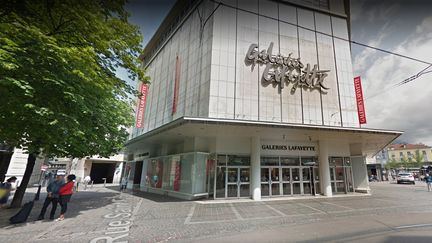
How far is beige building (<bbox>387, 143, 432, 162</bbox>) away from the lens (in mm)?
67688

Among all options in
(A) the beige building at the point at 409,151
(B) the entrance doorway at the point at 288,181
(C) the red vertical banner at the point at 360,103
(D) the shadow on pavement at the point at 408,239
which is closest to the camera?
(D) the shadow on pavement at the point at 408,239

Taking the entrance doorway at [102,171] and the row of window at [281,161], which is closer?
the row of window at [281,161]

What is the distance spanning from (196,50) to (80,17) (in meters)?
12.1

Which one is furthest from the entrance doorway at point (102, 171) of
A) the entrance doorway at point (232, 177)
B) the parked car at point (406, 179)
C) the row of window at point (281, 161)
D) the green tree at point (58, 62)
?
the parked car at point (406, 179)

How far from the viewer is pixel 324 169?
15.5 m

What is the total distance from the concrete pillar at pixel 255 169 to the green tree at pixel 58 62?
342 inches

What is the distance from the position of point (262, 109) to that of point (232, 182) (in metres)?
5.67

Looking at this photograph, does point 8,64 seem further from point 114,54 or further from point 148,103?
point 148,103

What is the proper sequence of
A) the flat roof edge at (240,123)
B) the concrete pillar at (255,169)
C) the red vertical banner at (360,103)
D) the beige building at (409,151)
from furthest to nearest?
the beige building at (409,151) < the red vertical banner at (360,103) < the concrete pillar at (255,169) < the flat roof edge at (240,123)

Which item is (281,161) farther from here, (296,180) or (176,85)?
(176,85)

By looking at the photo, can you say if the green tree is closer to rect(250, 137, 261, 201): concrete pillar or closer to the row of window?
the row of window

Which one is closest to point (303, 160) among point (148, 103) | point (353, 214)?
point (353, 214)

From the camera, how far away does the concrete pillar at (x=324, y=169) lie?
15.2m

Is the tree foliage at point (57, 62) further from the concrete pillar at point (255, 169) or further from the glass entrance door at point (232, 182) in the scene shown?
the concrete pillar at point (255, 169)
